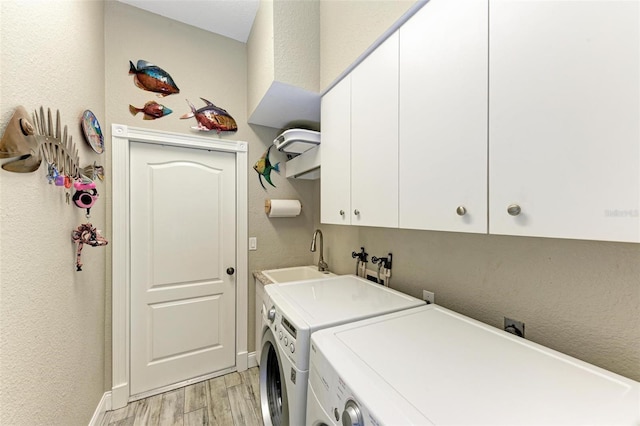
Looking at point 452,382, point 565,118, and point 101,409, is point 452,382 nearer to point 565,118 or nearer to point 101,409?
point 565,118

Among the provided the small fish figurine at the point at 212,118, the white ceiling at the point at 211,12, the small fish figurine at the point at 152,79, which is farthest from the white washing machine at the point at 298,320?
the white ceiling at the point at 211,12

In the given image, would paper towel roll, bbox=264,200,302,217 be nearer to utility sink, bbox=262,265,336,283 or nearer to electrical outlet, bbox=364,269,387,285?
utility sink, bbox=262,265,336,283

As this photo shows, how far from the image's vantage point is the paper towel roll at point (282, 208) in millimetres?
2234

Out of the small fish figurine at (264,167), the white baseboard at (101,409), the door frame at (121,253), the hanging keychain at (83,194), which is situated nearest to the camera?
the hanging keychain at (83,194)

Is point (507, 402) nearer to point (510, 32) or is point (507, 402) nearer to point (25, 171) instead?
point (510, 32)

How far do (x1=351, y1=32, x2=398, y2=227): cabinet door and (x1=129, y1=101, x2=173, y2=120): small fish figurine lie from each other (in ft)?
5.07

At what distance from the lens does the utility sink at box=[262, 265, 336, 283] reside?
2.15m

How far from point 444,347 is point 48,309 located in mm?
1525

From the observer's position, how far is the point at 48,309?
3.26ft

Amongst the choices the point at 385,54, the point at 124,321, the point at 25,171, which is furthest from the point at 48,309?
the point at 385,54

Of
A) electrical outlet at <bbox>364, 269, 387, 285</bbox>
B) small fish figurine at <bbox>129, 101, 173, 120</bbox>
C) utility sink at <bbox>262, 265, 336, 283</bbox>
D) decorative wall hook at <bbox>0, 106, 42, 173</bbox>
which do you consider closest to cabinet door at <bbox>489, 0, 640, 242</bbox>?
electrical outlet at <bbox>364, 269, 387, 285</bbox>

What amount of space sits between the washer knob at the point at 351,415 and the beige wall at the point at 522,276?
76 cm

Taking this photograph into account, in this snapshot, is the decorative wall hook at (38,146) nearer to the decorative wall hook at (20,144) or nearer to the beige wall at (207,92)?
the decorative wall hook at (20,144)

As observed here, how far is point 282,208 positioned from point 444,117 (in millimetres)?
1624
